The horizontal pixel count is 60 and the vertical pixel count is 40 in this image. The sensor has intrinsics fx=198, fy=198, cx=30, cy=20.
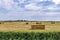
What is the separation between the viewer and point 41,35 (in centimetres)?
1656

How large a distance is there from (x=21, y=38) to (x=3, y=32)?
5.30 feet

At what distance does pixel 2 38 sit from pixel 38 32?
3045 millimetres

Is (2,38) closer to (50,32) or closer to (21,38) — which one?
(21,38)

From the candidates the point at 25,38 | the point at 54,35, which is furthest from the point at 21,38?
the point at 54,35

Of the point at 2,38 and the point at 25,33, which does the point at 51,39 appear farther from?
the point at 2,38

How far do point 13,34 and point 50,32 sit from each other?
3.11 m

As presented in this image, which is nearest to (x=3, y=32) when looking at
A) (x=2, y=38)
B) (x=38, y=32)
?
(x=2, y=38)

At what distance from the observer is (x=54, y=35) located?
16.7 m

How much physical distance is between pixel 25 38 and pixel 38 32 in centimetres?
120

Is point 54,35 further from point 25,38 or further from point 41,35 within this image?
point 25,38

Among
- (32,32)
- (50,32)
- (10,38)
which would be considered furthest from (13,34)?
(50,32)

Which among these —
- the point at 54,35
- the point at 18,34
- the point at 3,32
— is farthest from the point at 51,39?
the point at 3,32

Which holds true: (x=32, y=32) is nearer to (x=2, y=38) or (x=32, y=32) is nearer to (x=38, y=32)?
(x=38, y=32)

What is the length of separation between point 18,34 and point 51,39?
9.09 feet
